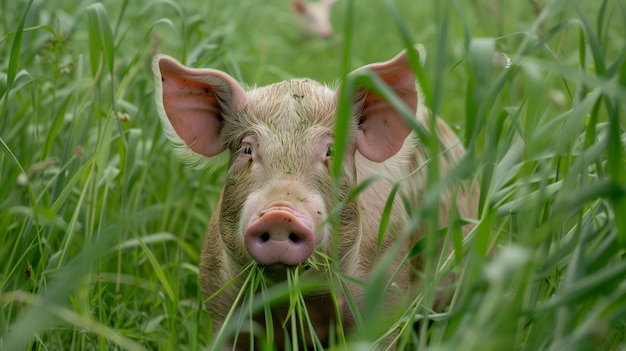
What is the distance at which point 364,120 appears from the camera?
3.45 metres

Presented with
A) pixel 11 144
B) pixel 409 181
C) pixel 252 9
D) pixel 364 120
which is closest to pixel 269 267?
pixel 364 120

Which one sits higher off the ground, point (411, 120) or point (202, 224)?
point (411, 120)

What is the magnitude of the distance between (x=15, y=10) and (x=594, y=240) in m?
3.73

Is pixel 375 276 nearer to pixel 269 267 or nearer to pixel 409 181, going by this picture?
pixel 269 267

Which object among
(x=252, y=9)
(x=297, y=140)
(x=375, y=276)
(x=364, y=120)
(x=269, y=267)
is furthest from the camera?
(x=252, y=9)

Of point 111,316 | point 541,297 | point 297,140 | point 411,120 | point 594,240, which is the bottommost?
point 111,316

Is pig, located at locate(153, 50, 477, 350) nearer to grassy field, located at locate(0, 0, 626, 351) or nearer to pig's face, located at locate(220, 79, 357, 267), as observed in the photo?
pig's face, located at locate(220, 79, 357, 267)

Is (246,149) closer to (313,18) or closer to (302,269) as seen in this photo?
(302,269)

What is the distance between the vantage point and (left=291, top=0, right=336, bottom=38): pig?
895 centimetres

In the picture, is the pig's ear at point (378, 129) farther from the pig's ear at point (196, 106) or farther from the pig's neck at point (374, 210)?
the pig's ear at point (196, 106)

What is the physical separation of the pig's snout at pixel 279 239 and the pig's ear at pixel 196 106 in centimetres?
76

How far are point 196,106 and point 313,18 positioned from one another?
5989mm

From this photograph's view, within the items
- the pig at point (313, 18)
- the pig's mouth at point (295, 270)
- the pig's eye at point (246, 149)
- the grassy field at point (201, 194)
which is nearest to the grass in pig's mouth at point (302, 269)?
the pig's mouth at point (295, 270)

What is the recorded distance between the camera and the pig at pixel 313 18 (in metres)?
8.95
